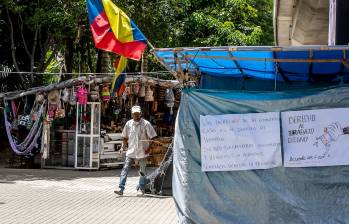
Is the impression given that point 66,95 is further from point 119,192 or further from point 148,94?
point 119,192

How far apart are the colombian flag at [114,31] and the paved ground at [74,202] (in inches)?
118

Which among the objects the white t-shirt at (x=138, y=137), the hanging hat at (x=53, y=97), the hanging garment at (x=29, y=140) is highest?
the hanging hat at (x=53, y=97)

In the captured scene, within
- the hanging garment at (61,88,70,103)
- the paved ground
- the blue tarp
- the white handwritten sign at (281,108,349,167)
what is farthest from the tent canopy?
the hanging garment at (61,88,70,103)

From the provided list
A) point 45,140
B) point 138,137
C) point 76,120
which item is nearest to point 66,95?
point 76,120

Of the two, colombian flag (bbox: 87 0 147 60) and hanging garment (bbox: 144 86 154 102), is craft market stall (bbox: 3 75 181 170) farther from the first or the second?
colombian flag (bbox: 87 0 147 60)

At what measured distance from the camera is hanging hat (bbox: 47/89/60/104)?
16.2m

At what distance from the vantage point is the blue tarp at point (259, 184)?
21.1ft

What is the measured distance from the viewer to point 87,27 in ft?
62.5

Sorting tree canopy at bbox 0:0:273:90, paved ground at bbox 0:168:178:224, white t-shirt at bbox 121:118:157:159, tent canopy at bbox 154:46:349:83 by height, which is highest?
tree canopy at bbox 0:0:273:90

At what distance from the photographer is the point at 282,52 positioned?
6.46 meters

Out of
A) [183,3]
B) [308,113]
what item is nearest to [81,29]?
[183,3]

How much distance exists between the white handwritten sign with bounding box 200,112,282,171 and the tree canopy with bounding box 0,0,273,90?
461 inches

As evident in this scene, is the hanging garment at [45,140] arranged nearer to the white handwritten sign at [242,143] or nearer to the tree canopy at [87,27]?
the tree canopy at [87,27]

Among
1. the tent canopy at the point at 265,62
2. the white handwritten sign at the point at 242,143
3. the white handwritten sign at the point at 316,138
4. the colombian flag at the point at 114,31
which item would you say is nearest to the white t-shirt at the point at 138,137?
the tent canopy at the point at 265,62
